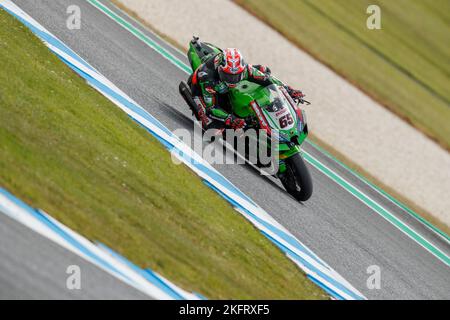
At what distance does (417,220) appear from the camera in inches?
535

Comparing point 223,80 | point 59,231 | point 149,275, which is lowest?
point 149,275

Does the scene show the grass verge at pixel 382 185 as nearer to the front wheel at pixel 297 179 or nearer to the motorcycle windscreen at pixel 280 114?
the front wheel at pixel 297 179

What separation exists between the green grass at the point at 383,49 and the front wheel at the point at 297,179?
28.3 feet

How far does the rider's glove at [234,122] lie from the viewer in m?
11.0

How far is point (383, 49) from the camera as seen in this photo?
23906 mm

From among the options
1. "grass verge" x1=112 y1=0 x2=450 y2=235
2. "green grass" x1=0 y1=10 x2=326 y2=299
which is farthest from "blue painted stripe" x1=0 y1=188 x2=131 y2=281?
"grass verge" x1=112 y1=0 x2=450 y2=235

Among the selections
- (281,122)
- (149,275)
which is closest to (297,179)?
(281,122)

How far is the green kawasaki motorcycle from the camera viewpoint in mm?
10750

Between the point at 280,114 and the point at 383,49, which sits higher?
the point at 383,49

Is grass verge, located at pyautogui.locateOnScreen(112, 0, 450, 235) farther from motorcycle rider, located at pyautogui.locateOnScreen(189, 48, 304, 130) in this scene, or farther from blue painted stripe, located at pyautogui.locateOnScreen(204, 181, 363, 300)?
blue painted stripe, located at pyautogui.locateOnScreen(204, 181, 363, 300)

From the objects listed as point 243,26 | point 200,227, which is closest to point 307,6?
point 243,26

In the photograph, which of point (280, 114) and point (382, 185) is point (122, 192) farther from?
point (382, 185)

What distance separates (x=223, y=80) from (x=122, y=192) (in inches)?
161

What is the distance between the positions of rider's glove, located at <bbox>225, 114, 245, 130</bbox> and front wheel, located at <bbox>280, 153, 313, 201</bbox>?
33.5 inches
